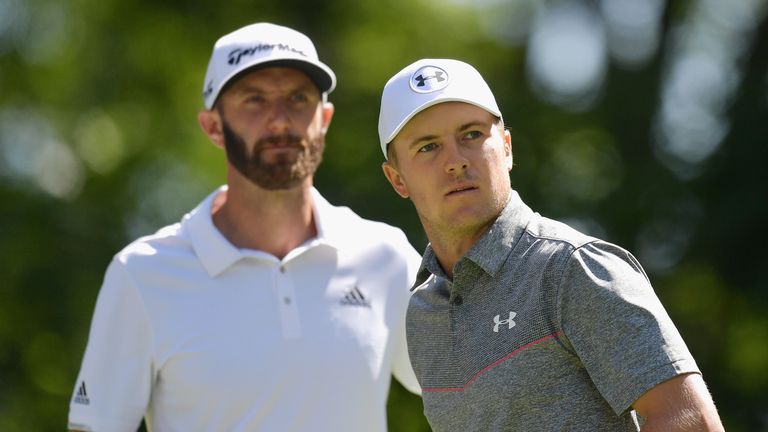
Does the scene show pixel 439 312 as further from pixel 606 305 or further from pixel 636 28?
Answer: pixel 636 28

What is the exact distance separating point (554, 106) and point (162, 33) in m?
6.08

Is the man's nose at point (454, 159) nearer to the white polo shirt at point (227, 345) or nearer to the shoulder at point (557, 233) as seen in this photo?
the shoulder at point (557, 233)

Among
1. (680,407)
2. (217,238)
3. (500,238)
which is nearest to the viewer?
(680,407)

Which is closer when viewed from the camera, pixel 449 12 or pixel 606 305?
pixel 606 305

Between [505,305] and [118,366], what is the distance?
1.79m

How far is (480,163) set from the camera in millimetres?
3418

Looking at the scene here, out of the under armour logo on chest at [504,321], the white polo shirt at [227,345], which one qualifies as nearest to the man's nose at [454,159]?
the under armour logo on chest at [504,321]

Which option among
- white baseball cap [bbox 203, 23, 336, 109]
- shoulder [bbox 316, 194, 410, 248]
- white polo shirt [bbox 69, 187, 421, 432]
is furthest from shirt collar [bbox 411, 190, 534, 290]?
white baseball cap [bbox 203, 23, 336, 109]

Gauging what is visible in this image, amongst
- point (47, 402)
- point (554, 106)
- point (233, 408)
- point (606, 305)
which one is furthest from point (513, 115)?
point (606, 305)

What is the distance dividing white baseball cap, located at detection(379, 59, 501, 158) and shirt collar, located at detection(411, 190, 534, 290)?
28 cm

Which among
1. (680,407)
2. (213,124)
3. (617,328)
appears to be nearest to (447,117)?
(617,328)

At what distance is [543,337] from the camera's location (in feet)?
10.3

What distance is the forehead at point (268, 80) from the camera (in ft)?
16.0

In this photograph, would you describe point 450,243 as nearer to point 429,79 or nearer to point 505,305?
point 505,305
